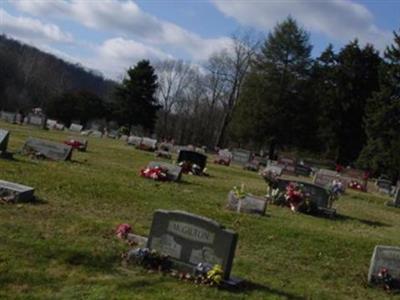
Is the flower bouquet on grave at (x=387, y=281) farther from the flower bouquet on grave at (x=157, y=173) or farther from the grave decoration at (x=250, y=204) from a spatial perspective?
the flower bouquet on grave at (x=157, y=173)

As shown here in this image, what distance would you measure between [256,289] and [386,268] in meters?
2.47

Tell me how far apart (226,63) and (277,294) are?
71.8 m

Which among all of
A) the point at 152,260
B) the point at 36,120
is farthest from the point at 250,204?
the point at 36,120

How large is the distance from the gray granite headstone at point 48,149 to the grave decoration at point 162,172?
3.02 m

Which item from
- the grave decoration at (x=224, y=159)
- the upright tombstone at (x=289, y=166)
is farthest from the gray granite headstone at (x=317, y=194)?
the upright tombstone at (x=289, y=166)

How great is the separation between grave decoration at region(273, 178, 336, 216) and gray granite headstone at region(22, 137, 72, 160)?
7.44 meters

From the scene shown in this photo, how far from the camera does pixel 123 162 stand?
86.5 feet

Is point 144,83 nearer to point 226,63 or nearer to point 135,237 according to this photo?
point 226,63

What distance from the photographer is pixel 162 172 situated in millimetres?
20578

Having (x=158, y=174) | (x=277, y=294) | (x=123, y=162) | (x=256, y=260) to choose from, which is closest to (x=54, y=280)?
(x=277, y=294)

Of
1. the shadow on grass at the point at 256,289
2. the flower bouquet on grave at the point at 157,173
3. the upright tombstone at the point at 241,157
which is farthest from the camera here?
the upright tombstone at the point at 241,157

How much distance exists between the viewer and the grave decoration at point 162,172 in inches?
808

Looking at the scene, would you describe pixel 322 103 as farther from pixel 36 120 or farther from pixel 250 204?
pixel 250 204

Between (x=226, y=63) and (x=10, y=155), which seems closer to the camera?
(x=10, y=155)
